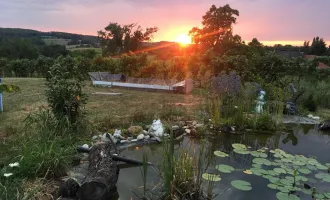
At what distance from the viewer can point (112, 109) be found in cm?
698

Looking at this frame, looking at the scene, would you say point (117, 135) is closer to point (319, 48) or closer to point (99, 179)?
point (99, 179)

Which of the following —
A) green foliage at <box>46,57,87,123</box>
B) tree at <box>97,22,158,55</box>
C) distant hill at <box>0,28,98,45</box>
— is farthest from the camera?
distant hill at <box>0,28,98,45</box>

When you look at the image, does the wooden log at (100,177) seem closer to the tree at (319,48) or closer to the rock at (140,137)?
the rock at (140,137)

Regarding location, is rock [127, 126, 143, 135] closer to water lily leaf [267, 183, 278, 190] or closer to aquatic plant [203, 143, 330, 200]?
aquatic plant [203, 143, 330, 200]

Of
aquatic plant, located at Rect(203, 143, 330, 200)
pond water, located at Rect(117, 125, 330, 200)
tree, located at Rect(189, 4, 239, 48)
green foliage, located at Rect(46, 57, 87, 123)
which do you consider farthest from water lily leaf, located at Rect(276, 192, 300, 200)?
tree, located at Rect(189, 4, 239, 48)

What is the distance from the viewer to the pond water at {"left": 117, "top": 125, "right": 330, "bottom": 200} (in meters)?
3.33

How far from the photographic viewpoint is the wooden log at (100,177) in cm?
287

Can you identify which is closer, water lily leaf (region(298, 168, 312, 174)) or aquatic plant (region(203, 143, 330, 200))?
aquatic plant (region(203, 143, 330, 200))

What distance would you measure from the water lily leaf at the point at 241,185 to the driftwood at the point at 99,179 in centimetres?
140

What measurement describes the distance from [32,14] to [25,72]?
13.1 feet

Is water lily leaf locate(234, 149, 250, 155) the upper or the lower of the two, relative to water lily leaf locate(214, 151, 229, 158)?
upper

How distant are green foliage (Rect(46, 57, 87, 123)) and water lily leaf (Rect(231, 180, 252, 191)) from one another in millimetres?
2481

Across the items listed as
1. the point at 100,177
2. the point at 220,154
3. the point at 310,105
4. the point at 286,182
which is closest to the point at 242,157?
the point at 220,154

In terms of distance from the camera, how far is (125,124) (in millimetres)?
5465
